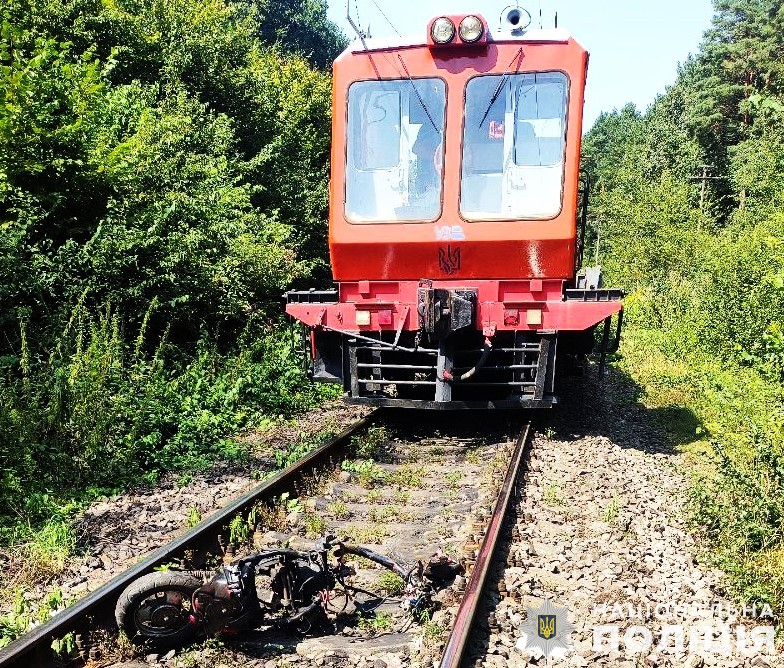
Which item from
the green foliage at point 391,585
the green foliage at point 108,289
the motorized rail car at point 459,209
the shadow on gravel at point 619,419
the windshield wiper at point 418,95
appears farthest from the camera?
the shadow on gravel at point 619,419

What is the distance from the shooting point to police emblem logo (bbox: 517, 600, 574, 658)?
3.74 metres

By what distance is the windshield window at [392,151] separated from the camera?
26.8ft

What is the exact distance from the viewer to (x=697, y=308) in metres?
14.7

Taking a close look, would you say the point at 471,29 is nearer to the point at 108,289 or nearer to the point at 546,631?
the point at 108,289

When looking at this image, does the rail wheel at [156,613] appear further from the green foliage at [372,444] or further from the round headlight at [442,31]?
the round headlight at [442,31]

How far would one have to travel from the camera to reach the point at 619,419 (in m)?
9.90

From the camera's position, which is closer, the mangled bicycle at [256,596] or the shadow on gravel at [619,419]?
the mangled bicycle at [256,596]

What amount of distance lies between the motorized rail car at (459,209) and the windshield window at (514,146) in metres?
0.01

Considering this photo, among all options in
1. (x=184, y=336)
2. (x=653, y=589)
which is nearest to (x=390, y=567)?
(x=653, y=589)

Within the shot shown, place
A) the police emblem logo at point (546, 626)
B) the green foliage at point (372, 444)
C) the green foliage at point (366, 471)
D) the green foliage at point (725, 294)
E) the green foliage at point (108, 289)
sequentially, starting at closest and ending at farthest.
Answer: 1. the police emblem logo at point (546, 626)
2. the green foliage at point (725, 294)
3. the green foliage at point (108, 289)
4. the green foliage at point (366, 471)
5. the green foliage at point (372, 444)

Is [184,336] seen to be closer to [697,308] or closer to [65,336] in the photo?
[65,336]

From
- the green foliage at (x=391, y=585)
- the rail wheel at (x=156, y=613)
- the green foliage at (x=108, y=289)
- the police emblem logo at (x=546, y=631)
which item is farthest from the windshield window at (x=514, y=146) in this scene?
the rail wheel at (x=156, y=613)

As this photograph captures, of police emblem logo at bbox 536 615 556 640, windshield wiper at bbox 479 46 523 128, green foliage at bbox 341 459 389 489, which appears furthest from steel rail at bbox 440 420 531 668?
windshield wiper at bbox 479 46 523 128

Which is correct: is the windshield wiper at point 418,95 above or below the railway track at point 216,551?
above
